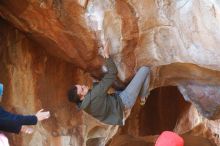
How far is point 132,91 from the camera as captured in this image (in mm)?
4160

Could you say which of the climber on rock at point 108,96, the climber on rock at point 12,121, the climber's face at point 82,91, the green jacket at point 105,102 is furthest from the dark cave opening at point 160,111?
the climber on rock at point 12,121

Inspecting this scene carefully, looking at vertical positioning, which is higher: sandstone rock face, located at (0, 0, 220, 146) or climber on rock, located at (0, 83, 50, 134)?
sandstone rock face, located at (0, 0, 220, 146)

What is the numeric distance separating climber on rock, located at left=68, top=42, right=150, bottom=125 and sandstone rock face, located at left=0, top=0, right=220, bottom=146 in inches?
9.8

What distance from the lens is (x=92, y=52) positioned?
445 centimetres

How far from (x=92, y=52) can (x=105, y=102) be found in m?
0.66

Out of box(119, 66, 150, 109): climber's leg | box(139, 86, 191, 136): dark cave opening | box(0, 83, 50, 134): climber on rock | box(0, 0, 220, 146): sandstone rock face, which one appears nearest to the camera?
box(0, 83, 50, 134): climber on rock

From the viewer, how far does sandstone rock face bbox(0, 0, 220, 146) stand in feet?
12.9

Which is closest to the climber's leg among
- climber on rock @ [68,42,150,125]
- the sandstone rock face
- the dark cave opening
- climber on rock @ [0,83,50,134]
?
climber on rock @ [68,42,150,125]

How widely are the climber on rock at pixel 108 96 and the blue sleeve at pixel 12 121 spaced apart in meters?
0.60

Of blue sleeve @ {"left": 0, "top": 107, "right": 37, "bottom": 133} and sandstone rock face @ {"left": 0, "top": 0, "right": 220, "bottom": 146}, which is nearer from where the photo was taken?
blue sleeve @ {"left": 0, "top": 107, "right": 37, "bottom": 133}

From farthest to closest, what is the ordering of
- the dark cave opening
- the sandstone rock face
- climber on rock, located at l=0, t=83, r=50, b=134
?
the dark cave opening < the sandstone rock face < climber on rock, located at l=0, t=83, r=50, b=134

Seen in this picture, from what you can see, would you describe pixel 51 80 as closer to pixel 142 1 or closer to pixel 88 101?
pixel 88 101

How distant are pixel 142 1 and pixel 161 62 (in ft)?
2.40

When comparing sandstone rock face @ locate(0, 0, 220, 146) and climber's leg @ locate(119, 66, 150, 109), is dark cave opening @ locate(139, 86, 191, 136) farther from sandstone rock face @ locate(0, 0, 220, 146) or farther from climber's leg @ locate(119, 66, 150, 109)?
climber's leg @ locate(119, 66, 150, 109)
